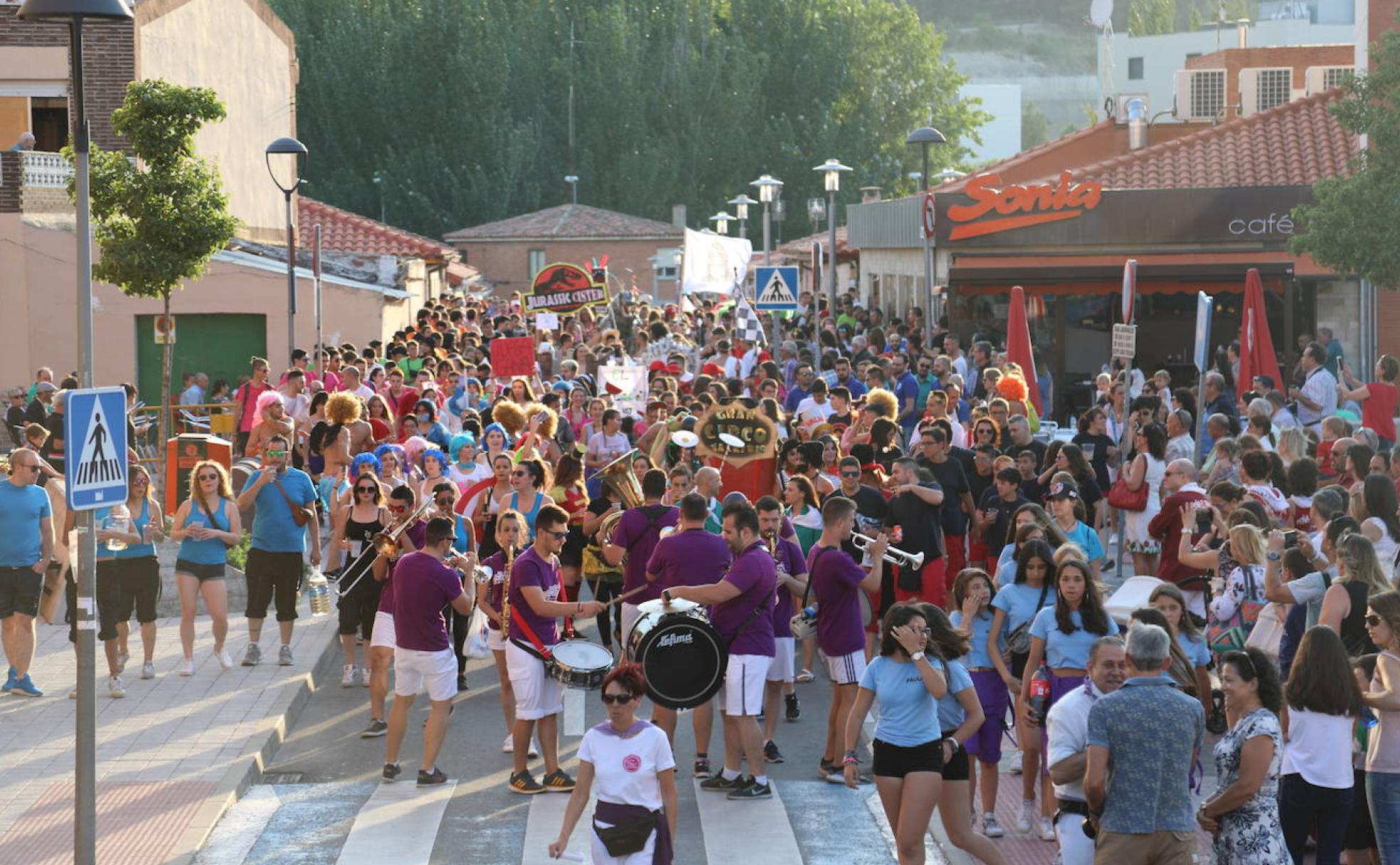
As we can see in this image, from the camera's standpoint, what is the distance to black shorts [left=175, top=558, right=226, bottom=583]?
1357 centimetres

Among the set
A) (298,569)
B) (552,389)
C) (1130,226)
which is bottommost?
(298,569)

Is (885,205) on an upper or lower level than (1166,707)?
upper

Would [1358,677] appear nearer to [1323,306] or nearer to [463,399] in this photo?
[463,399]

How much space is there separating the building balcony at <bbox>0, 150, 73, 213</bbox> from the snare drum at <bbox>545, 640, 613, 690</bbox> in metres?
23.2

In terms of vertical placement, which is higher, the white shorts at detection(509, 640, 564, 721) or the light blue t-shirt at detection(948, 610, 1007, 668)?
the light blue t-shirt at detection(948, 610, 1007, 668)

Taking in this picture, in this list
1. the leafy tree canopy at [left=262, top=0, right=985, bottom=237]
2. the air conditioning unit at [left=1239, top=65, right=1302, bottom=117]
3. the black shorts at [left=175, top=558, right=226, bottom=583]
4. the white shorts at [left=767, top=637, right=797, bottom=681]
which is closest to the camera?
the white shorts at [left=767, top=637, right=797, bottom=681]

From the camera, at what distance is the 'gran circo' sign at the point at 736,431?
1546 cm

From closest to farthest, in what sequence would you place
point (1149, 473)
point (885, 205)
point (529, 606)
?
point (529, 606), point (1149, 473), point (885, 205)

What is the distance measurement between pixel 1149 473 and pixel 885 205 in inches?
924

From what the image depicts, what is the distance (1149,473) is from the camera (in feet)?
50.0

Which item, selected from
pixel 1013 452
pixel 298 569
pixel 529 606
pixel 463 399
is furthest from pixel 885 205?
pixel 529 606

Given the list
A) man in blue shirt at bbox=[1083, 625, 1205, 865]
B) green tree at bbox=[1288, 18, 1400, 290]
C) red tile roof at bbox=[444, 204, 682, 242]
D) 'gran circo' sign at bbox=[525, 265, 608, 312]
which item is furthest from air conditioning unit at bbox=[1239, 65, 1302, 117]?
man in blue shirt at bbox=[1083, 625, 1205, 865]

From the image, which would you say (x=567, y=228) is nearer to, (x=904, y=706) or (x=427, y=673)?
(x=427, y=673)

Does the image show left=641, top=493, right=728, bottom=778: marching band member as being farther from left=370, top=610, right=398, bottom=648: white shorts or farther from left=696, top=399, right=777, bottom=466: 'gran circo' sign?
left=696, top=399, right=777, bottom=466: 'gran circo' sign
